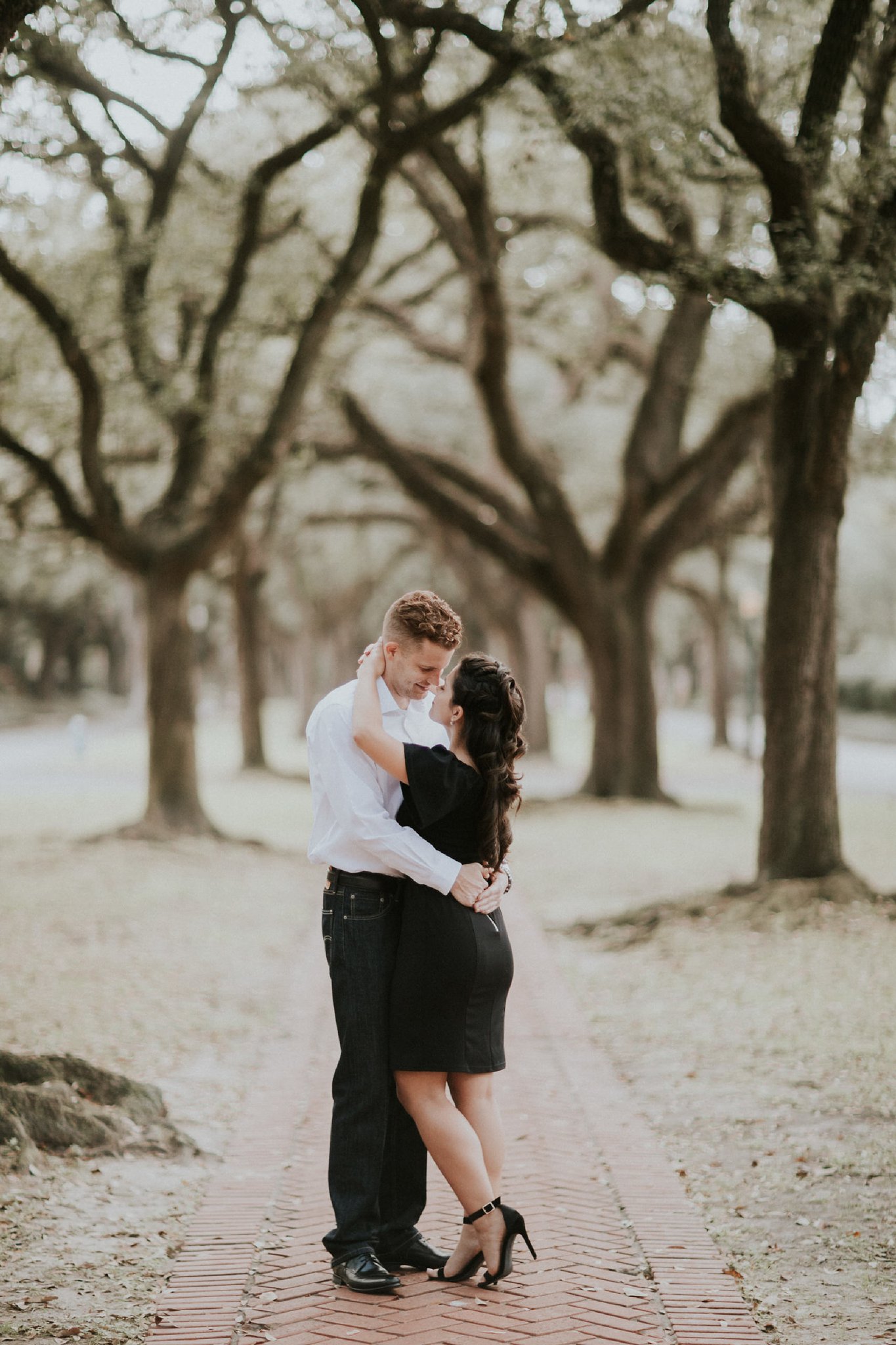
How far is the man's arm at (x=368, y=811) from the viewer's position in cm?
384

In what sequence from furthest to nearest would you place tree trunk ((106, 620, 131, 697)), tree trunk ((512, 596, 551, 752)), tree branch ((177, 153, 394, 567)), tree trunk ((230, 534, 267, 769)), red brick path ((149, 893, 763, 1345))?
tree trunk ((106, 620, 131, 697))
tree trunk ((512, 596, 551, 752))
tree trunk ((230, 534, 267, 769))
tree branch ((177, 153, 394, 567))
red brick path ((149, 893, 763, 1345))

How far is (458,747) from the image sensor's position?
3.97m

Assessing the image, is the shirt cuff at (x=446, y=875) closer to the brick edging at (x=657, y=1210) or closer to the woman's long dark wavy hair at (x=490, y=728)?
the woman's long dark wavy hair at (x=490, y=728)

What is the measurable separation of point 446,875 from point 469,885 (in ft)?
0.30

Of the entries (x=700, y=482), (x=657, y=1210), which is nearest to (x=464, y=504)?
(x=700, y=482)

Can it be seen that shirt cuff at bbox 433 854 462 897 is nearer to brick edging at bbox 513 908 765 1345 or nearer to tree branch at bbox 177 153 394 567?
brick edging at bbox 513 908 765 1345

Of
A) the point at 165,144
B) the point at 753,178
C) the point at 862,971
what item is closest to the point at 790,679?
the point at 862,971

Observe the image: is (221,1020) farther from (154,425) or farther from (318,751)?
(154,425)

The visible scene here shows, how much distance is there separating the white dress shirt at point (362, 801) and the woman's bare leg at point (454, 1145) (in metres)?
0.59

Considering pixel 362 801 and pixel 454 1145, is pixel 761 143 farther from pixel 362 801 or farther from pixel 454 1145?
pixel 454 1145

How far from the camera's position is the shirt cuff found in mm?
3850

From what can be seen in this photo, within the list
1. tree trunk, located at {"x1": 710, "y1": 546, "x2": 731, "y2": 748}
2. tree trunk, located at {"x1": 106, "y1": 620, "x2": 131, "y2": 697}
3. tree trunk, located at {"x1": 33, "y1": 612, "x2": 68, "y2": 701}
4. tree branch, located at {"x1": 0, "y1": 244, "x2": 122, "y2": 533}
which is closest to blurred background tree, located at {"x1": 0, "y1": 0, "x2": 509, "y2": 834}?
tree branch, located at {"x1": 0, "y1": 244, "x2": 122, "y2": 533}

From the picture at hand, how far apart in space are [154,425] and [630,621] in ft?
25.8

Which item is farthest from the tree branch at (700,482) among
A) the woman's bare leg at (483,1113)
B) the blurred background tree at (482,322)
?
the woman's bare leg at (483,1113)
